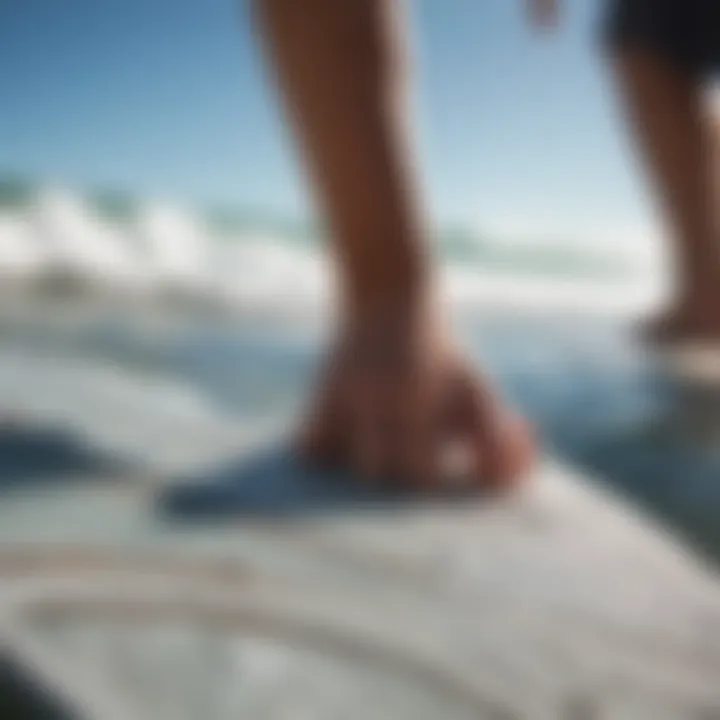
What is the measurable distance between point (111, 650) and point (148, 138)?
1.44 ft

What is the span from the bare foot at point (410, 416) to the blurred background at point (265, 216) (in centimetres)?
5

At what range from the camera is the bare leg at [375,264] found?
0.60 meters

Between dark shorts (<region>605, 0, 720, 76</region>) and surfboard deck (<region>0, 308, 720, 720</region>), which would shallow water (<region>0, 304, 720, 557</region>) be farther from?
dark shorts (<region>605, 0, 720, 76</region>)

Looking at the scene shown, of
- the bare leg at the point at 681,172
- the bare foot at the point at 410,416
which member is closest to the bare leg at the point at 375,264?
the bare foot at the point at 410,416

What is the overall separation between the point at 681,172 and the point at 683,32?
104mm

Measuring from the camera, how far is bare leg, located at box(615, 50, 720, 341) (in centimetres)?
75

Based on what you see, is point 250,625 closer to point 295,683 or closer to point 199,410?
point 295,683

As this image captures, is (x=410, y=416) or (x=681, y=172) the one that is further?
(x=681, y=172)

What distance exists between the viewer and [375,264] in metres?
0.63

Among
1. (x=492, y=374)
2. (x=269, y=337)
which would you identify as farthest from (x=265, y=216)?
(x=492, y=374)

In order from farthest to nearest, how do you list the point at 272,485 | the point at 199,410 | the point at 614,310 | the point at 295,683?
the point at 614,310
the point at 199,410
the point at 272,485
the point at 295,683

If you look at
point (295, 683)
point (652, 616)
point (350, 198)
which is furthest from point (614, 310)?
point (295, 683)

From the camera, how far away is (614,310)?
0.85 m

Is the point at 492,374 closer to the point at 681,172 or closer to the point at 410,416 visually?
the point at 410,416
